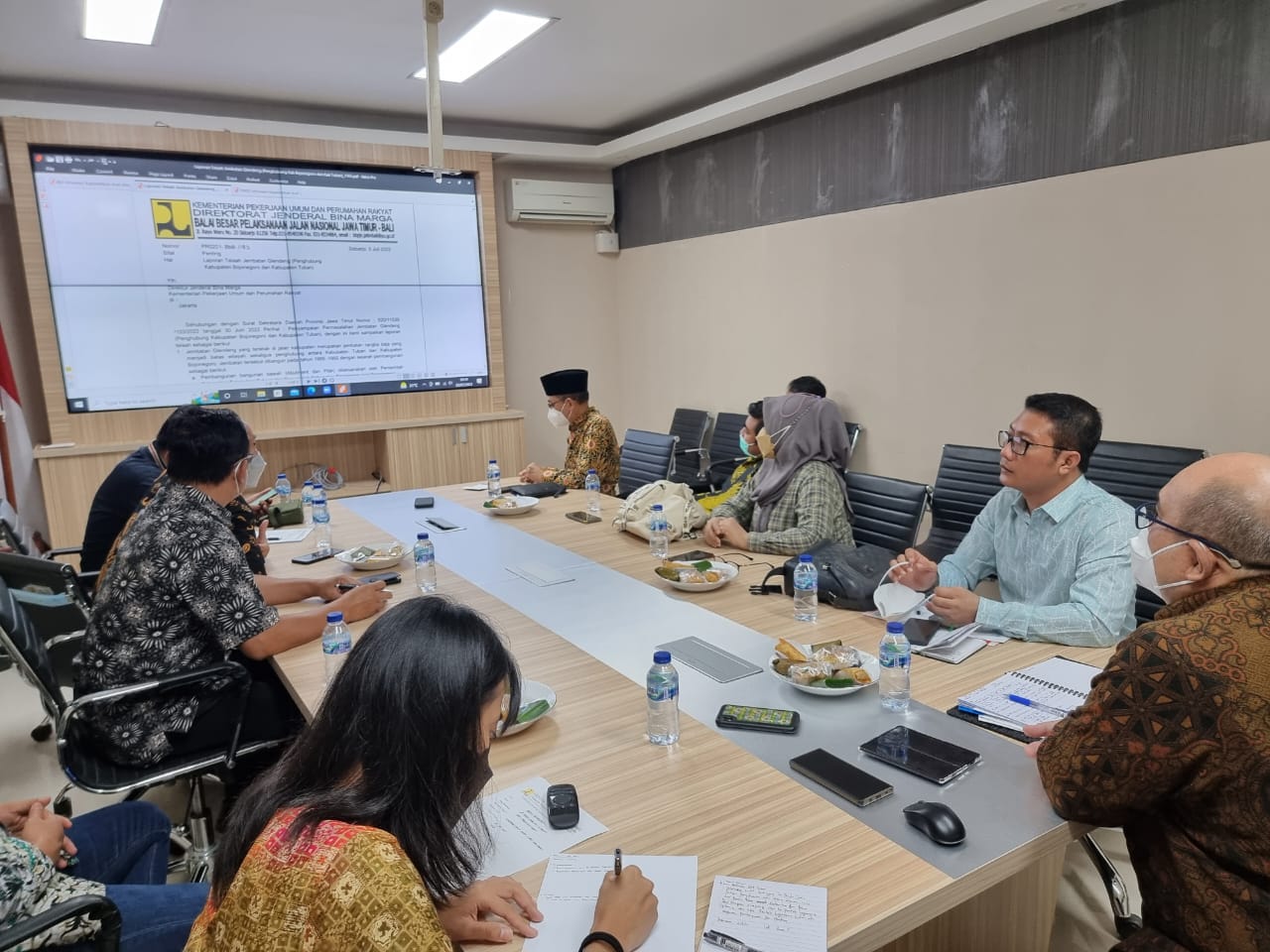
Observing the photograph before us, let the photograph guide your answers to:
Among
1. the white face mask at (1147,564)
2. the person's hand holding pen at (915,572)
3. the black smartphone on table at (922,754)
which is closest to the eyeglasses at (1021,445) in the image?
the person's hand holding pen at (915,572)

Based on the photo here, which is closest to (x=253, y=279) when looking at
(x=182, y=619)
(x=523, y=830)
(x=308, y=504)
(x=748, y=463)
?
(x=308, y=504)

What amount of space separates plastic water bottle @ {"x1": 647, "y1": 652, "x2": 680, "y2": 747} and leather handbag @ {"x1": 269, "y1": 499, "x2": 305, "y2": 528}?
2.65 metres

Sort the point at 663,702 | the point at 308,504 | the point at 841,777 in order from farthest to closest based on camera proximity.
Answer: the point at 308,504 → the point at 663,702 → the point at 841,777

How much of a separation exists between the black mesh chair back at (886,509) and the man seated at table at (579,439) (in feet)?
4.77

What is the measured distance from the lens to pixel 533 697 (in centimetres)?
168

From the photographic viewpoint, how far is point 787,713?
5.24 feet

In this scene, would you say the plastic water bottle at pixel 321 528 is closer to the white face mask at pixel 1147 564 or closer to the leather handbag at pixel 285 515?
the leather handbag at pixel 285 515

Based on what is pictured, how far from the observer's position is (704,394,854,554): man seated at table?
2816 mm

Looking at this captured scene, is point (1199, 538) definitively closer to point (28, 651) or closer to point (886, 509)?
point (886, 509)

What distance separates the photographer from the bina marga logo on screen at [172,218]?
15.2 feet

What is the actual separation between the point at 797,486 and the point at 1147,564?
1.61m

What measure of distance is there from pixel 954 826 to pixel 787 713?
427 mm

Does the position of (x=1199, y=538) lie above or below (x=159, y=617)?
above

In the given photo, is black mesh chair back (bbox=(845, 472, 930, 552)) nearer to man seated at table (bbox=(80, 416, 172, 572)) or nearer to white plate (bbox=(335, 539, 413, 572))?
white plate (bbox=(335, 539, 413, 572))
